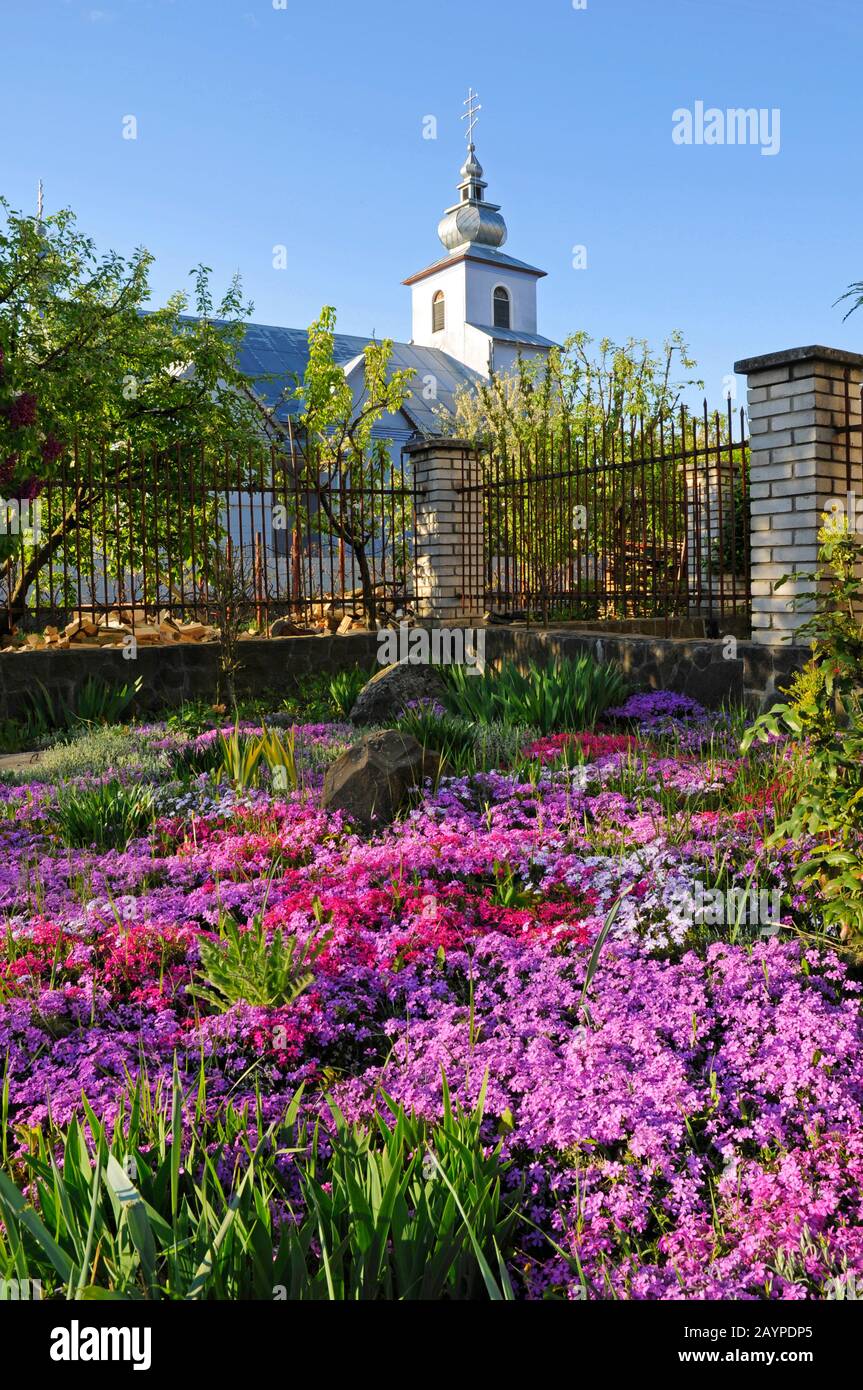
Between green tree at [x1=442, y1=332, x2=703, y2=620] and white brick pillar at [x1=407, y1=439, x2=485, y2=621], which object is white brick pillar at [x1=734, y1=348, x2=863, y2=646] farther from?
white brick pillar at [x1=407, y1=439, x2=485, y2=621]

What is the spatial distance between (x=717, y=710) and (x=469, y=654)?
3660mm

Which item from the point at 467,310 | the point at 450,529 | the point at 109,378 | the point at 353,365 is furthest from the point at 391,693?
the point at 467,310

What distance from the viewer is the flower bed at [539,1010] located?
248 centimetres

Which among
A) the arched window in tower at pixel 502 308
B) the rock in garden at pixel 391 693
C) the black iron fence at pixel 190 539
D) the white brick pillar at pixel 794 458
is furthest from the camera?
the arched window in tower at pixel 502 308

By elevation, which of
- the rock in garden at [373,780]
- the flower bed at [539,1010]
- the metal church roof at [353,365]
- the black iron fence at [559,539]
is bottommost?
the flower bed at [539,1010]

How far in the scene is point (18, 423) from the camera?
928cm

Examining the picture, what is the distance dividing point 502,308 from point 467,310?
9.81 feet

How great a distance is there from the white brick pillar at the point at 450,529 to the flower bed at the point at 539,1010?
6.94 metres

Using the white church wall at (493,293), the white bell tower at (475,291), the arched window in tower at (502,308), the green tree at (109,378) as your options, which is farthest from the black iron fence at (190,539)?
the arched window in tower at (502,308)

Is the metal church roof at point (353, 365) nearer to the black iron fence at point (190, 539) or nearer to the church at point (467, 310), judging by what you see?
the church at point (467, 310)

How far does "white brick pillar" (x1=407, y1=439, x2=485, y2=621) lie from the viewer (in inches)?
479

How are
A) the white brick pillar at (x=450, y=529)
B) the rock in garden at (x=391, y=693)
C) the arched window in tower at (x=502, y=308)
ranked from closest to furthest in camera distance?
the rock in garden at (x=391, y=693) → the white brick pillar at (x=450, y=529) → the arched window in tower at (x=502, y=308)

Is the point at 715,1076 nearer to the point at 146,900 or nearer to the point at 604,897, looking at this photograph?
the point at 604,897

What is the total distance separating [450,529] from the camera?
Answer: 12250mm
